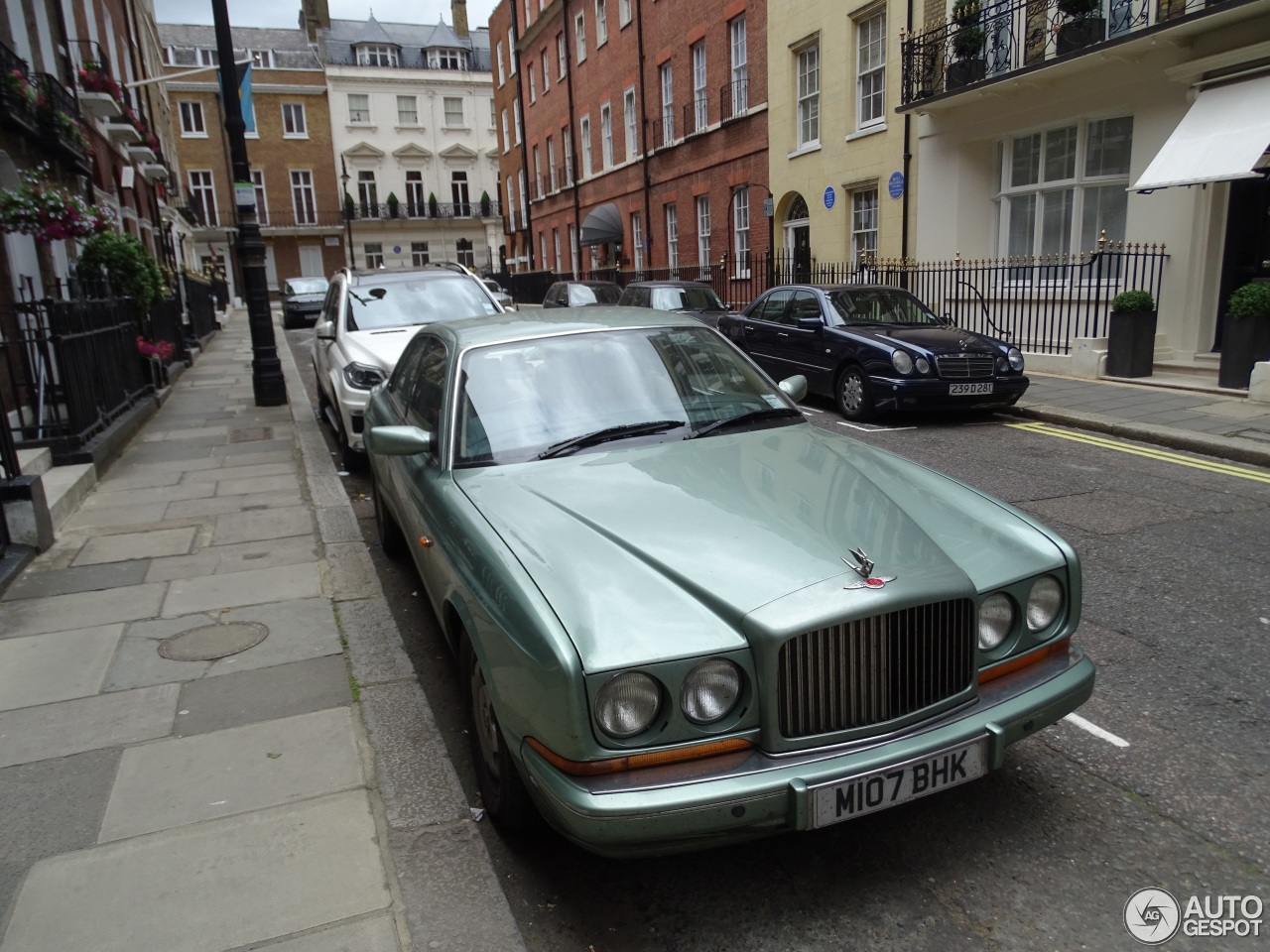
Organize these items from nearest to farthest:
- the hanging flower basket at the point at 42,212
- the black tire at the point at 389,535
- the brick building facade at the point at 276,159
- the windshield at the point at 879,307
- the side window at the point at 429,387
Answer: the side window at the point at 429,387, the black tire at the point at 389,535, the hanging flower basket at the point at 42,212, the windshield at the point at 879,307, the brick building facade at the point at 276,159

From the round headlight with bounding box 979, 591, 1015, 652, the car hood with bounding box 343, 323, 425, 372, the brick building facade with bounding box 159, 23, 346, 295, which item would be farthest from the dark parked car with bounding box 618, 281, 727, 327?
the brick building facade with bounding box 159, 23, 346, 295

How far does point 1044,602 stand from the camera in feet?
9.05

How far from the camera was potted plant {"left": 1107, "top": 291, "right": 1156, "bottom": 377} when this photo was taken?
37.3 feet

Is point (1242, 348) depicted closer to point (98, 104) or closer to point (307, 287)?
point (98, 104)

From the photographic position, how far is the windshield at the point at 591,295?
18.8 metres

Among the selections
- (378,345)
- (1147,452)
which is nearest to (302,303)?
(378,345)

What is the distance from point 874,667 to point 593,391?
1893mm

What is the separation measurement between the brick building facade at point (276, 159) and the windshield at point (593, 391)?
55575 mm

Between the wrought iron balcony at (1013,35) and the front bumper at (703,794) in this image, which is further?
the wrought iron balcony at (1013,35)

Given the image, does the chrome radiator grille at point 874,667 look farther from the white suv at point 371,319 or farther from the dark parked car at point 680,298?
the dark parked car at point 680,298

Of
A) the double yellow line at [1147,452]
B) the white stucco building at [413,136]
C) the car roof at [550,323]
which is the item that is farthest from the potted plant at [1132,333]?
the white stucco building at [413,136]

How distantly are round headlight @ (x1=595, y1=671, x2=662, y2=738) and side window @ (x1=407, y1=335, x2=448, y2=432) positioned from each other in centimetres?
197

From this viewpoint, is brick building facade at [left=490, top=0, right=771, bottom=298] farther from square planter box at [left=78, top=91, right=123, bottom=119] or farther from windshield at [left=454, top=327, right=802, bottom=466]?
windshield at [left=454, top=327, right=802, bottom=466]

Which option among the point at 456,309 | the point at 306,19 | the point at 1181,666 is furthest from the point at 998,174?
the point at 306,19
